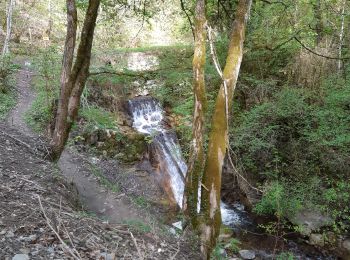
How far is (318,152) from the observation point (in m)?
8.46

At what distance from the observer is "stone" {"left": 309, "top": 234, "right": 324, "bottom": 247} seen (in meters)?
7.77

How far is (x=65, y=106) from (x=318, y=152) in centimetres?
628

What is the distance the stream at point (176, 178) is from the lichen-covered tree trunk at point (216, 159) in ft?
8.10

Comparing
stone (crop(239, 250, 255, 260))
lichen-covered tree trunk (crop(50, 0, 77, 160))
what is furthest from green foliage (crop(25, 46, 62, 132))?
stone (crop(239, 250, 255, 260))

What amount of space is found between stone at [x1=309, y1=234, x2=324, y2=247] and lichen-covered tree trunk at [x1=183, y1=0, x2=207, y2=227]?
5.06m

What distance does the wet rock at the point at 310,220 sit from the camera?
7.91 m

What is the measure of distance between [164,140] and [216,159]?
7.98m

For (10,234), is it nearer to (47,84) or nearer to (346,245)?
(346,245)

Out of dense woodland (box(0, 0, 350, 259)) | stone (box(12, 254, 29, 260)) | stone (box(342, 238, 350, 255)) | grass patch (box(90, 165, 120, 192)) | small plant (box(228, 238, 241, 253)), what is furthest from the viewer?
grass patch (box(90, 165, 120, 192))

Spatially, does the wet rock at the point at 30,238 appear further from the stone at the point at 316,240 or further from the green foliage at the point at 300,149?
the stone at the point at 316,240

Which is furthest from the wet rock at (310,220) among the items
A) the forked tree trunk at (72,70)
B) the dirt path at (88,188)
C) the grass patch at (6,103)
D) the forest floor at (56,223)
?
the grass patch at (6,103)

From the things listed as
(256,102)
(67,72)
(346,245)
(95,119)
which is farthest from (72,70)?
(346,245)

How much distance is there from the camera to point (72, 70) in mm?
5914

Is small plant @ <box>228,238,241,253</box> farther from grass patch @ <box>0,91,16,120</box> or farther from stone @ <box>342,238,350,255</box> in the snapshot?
grass patch @ <box>0,91,16,120</box>
